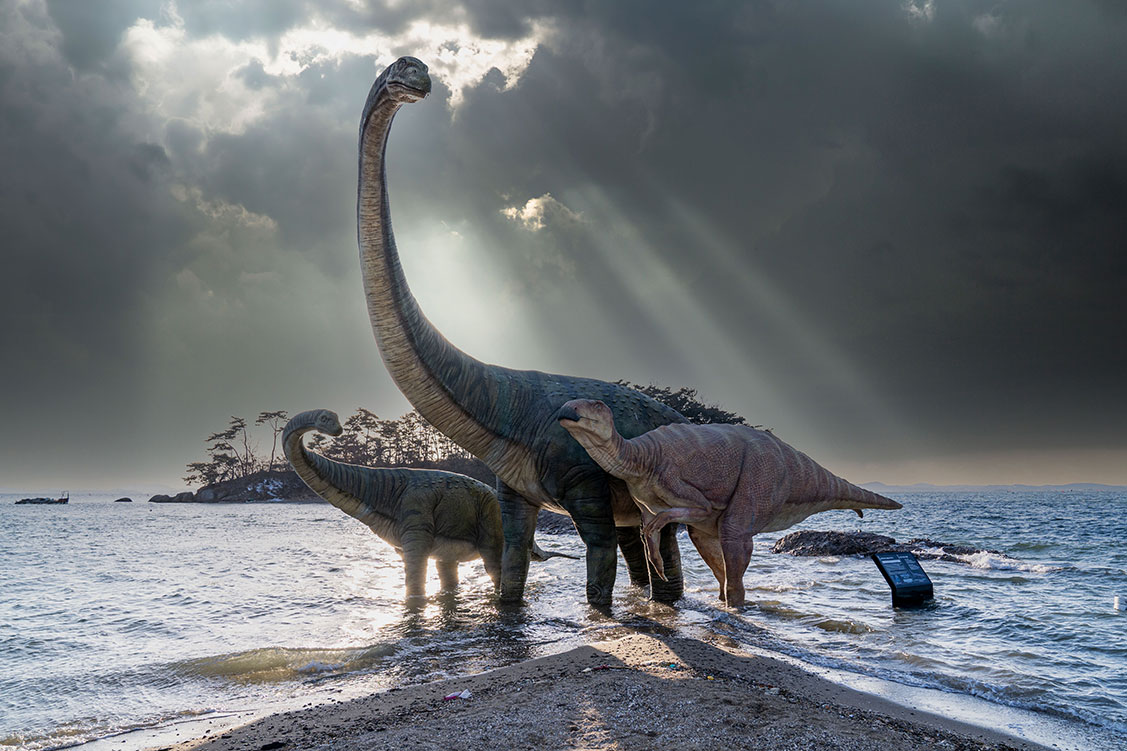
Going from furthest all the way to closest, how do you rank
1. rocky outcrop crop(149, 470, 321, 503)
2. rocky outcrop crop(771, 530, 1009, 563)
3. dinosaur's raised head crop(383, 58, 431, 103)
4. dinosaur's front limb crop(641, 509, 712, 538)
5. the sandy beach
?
rocky outcrop crop(149, 470, 321, 503) → rocky outcrop crop(771, 530, 1009, 563) → dinosaur's front limb crop(641, 509, 712, 538) → dinosaur's raised head crop(383, 58, 431, 103) → the sandy beach

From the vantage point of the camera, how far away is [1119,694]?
16.2ft

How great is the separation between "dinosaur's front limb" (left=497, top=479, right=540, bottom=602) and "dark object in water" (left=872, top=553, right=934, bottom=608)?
180 inches

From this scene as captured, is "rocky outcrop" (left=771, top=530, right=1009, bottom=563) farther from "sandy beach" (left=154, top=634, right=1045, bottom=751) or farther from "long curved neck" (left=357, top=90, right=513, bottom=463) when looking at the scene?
"sandy beach" (left=154, top=634, right=1045, bottom=751)

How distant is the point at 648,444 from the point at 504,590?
108 inches

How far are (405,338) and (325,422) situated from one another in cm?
189

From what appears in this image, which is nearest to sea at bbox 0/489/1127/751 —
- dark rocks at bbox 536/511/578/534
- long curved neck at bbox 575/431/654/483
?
long curved neck at bbox 575/431/654/483

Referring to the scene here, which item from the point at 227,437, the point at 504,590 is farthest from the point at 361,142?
the point at 227,437

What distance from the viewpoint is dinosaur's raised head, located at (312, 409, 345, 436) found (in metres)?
6.87

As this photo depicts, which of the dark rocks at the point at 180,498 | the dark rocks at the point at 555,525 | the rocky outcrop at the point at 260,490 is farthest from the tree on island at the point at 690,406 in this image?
the dark rocks at the point at 180,498

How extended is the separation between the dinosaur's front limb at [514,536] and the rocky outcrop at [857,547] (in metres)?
10.8

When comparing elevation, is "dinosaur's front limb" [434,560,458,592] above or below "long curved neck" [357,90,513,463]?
below

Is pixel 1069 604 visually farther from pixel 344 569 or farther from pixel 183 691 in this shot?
pixel 344 569

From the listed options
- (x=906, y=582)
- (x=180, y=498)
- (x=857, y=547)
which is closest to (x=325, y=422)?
(x=906, y=582)

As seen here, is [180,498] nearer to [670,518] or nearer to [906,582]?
[906,582]
